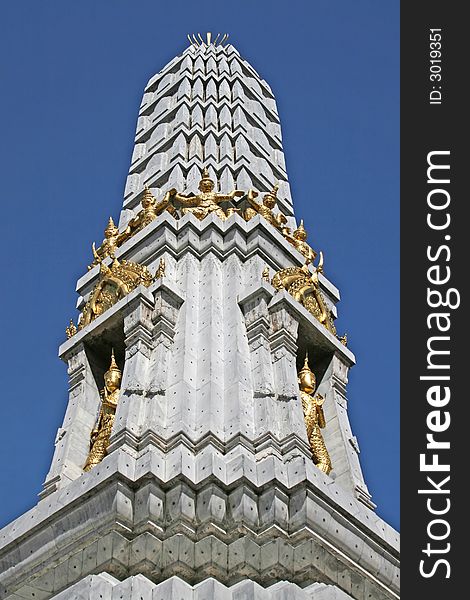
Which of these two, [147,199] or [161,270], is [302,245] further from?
[161,270]

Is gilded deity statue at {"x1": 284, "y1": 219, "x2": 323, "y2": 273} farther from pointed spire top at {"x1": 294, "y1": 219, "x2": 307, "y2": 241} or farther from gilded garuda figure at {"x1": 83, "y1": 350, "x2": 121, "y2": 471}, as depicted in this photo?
gilded garuda figure at {"x1": 83, "y1": 350, "x2": 121, "y2": 471}

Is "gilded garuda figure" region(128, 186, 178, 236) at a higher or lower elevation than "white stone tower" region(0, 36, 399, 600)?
higher

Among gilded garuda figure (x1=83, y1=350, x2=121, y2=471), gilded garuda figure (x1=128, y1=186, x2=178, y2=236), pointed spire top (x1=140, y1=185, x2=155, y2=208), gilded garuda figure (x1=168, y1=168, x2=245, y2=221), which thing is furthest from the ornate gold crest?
pointed spire top (x1=140, y1=185, x2=155, y2=208)

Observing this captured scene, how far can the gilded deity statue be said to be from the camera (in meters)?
28.8

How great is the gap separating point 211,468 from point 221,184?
1425 centimetres

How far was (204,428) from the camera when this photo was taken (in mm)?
21016

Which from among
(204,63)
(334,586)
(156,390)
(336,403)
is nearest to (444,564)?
(334,586)

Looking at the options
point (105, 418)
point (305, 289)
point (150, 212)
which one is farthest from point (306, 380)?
point (150, 212)

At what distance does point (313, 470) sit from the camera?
19.7m

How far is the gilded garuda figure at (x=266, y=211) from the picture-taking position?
28578 mm

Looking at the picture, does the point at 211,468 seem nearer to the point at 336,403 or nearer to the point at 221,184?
the point at 336,403

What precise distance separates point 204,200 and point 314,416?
24.4ft

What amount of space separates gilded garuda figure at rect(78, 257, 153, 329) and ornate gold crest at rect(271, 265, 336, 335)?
306 cm

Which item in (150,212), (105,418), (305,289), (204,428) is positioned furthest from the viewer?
(150,212)
